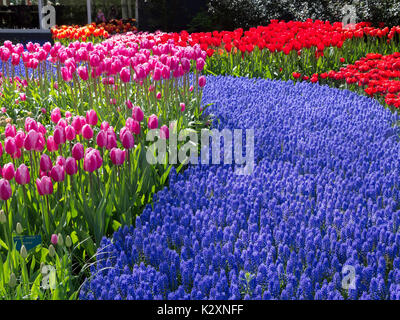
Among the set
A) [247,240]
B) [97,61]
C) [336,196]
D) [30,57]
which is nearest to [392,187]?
[336,196]

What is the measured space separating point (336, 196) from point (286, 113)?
223 centimetres

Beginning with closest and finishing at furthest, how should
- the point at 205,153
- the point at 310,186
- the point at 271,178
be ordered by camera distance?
the point at 310,186
the point at 271,178
the point at 205,153

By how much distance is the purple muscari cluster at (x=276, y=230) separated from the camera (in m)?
2.46

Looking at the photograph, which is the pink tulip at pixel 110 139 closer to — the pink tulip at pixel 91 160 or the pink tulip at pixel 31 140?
the pink tulip at pixel 91 160

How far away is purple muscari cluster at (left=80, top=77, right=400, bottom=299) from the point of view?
2461 mm

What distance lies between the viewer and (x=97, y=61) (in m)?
4.81

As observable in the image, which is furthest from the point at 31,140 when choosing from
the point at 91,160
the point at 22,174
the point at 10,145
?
the point at 91,160

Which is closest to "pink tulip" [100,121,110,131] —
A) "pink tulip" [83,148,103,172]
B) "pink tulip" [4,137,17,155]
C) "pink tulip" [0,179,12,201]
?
"pink tulip" [83,148,103,172]

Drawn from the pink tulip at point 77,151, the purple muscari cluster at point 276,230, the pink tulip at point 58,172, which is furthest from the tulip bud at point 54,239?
the pink tulip at point 77,151

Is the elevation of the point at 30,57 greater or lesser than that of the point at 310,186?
greater

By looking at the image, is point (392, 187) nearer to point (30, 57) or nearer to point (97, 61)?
point (97, 61)

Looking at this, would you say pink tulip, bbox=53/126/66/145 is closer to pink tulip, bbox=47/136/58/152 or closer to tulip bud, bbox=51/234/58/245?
pink tulip, bbox=47/136/58/152

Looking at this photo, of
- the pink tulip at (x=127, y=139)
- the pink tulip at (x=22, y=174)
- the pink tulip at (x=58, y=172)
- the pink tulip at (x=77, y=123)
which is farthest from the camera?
the pink tulip at (x=77, y=123)
